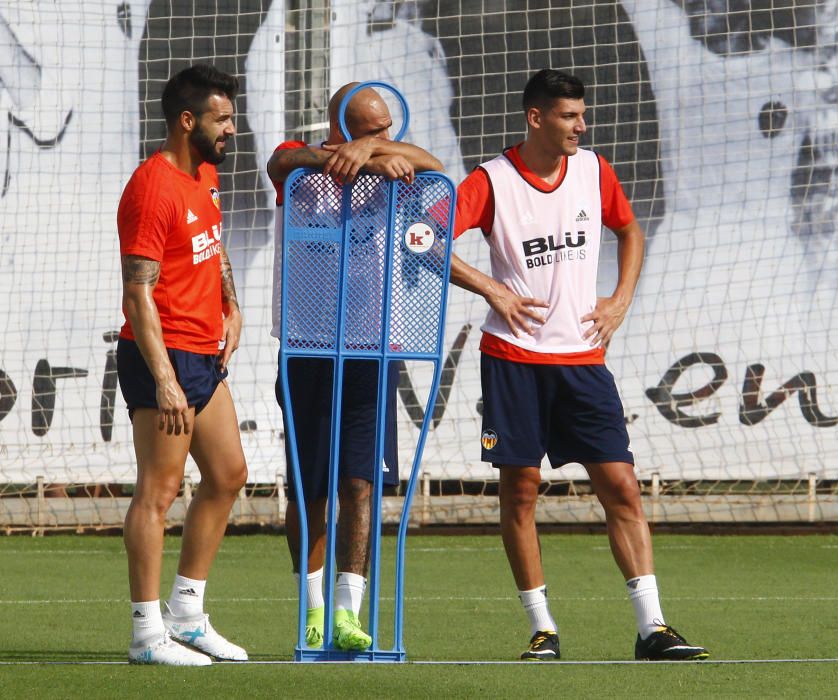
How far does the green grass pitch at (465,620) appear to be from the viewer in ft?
14.4

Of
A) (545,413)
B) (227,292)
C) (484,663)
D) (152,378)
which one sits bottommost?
(484,663)

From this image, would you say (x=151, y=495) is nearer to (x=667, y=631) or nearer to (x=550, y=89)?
(x=667, y=631)

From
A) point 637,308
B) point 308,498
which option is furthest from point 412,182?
point 637,308

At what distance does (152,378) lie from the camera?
4.84 metres

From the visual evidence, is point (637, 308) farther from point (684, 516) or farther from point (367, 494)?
point (367, 494)

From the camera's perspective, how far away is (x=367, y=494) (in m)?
5.15

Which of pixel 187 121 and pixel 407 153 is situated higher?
pixel 187 121

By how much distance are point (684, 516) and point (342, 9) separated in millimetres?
4728

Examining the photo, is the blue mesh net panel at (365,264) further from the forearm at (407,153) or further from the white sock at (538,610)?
the white sock at (538,610)

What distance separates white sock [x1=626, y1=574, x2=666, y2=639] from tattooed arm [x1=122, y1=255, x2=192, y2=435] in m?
1.70

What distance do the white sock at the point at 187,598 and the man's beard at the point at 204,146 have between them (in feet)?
4.65

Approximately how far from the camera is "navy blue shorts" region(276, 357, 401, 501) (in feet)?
16.6

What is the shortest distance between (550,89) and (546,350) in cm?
96

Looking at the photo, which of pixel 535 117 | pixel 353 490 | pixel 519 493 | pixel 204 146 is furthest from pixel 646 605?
pixel 204 146
